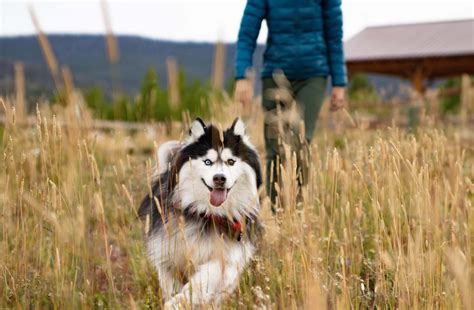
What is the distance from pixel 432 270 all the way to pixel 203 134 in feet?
4.39

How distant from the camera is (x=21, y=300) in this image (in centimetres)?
229

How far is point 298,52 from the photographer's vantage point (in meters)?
3.66

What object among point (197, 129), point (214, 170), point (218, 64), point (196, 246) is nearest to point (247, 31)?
point (218, 64)

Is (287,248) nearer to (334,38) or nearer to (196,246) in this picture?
(196,246)

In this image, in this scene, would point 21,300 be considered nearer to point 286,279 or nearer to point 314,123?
point 286,279

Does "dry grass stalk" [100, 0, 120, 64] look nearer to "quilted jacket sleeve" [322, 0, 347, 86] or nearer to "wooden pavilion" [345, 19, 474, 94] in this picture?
"quilted jacket sleeve" [322, 0, 347, 86]

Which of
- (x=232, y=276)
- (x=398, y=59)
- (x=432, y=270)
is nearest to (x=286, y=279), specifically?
(x=232, y=276)

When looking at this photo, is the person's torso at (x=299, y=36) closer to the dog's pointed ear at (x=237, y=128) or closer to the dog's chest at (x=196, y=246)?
the dog's pointed ear at (x=237, y=128)

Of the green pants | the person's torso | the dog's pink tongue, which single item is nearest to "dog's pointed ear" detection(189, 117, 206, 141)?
the dog's pink tongue

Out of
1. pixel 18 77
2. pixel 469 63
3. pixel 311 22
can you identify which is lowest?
pixel 469 63

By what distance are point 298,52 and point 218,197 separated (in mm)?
1467

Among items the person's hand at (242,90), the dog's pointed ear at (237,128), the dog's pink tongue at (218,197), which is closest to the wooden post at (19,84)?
the person's hand at (242,90)

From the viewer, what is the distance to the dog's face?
8.87ft

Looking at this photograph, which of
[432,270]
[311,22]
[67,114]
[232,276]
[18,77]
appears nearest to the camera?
[432,270]
